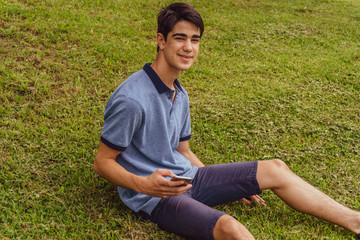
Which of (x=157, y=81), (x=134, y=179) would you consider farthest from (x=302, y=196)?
(x=157, y=81)

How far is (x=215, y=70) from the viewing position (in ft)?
21.5

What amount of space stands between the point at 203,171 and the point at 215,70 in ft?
11.6

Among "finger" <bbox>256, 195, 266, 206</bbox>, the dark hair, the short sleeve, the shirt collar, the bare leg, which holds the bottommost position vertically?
"finger" <bbox>256, 195, 266, 206</bbox>

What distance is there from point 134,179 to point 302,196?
1573 mm

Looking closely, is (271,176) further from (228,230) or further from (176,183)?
(176,183)

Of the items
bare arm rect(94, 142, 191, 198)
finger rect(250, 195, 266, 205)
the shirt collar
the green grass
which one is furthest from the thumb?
finger rect(250, 195, 266, 205)

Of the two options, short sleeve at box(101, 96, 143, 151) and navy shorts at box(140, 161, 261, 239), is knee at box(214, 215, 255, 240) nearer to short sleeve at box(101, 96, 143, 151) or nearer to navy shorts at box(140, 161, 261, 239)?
navy shorts at box(140, 161, 261, 239)

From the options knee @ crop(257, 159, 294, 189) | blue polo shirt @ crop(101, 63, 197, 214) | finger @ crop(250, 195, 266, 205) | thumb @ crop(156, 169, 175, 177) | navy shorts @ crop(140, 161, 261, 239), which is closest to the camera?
thumb @ crop(156, 169, 175, 177)

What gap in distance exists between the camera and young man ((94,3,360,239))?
2654 millimetres

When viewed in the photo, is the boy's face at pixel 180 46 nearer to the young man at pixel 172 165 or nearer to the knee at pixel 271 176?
the young man at pixel 172 165

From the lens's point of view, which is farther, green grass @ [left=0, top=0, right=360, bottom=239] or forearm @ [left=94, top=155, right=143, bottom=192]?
green grass @ [left=0, top=0, right=360, bottom=239]

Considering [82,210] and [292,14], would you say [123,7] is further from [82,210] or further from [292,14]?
[82,210]

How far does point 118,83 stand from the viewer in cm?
554

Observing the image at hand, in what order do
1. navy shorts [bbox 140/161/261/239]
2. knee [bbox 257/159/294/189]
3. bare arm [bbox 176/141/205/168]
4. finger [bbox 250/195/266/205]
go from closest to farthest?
navy shorts [bbox 140/161/261/239] → knee [bbox 257/159/294/189] → bare arm [bbox 176/141/205/168] → finger [bbox 250/195/266/205]
